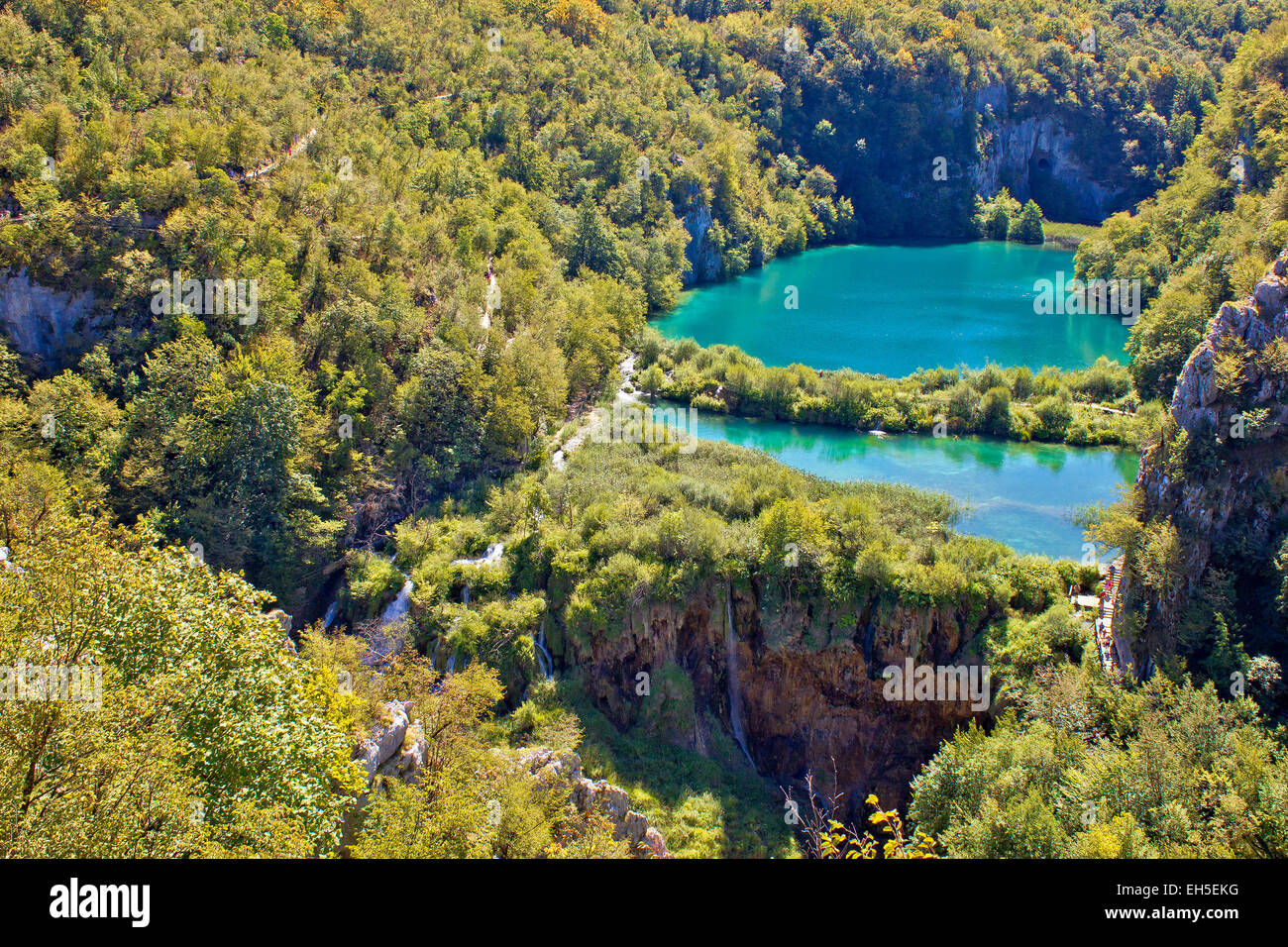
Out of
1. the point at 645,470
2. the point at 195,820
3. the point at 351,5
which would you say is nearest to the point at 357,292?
the point at 645,470

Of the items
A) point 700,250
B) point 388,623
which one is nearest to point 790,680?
point 388,623

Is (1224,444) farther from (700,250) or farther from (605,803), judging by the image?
(700,250)

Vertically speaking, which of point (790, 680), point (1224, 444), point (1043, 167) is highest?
point (1043, 167)

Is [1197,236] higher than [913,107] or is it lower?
lower

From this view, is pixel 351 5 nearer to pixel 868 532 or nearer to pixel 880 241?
pixel 868 532

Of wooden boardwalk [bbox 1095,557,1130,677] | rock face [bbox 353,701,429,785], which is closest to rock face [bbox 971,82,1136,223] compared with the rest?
wooden boardwalk [bbox 1095,557,1130,677]

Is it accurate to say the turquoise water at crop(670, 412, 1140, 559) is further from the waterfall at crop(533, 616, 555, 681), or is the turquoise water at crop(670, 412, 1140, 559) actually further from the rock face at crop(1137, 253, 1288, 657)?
the waterfall at crop(533, 616, 555, 681)
